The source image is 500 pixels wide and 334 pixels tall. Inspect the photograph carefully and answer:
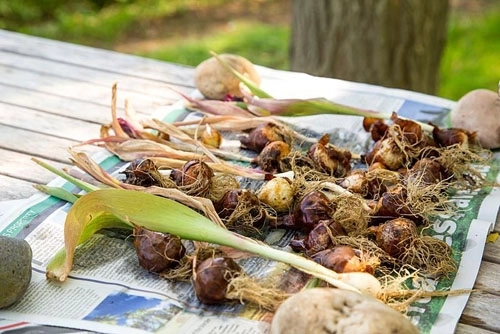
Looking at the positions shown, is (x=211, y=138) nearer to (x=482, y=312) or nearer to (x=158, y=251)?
(x=158, y=251)

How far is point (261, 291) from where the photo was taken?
1.30 m

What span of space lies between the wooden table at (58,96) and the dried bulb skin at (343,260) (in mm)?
224

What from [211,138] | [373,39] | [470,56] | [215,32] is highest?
[211,138]

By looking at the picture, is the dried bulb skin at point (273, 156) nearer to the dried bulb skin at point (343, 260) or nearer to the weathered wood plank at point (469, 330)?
the dried bulb skin at point (343, 260)

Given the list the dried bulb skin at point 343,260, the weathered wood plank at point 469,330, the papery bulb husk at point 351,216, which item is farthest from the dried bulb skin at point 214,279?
the weathered wood plank at point 469,330

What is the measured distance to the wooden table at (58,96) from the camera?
1812 mm

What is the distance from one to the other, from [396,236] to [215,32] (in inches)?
145

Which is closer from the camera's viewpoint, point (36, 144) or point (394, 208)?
point (394, 208)

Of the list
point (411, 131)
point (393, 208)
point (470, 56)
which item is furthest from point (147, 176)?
point (470, 56)

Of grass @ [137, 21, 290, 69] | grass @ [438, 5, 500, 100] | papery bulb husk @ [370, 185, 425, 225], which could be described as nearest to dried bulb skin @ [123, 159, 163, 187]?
→ papery bulb husk @ [370, 185, 425, 225]

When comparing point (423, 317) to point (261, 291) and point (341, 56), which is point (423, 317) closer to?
point (261, 291)

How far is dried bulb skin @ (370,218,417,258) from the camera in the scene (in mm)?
1436

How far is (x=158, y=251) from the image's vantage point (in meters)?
1.40

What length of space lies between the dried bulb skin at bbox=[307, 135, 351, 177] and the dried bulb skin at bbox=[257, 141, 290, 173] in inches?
2.2
